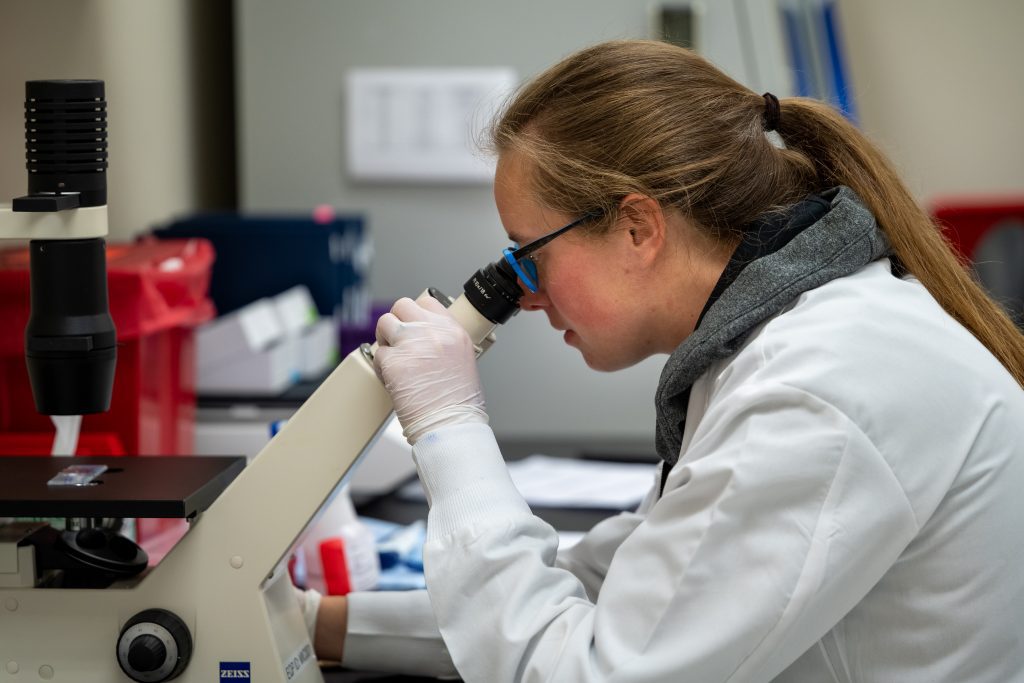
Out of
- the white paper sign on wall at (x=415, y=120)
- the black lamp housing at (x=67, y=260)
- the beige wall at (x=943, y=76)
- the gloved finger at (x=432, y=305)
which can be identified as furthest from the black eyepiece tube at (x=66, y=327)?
the beige wall at (x=943, y=76)

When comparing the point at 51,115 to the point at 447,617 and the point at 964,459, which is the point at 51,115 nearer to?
the point at 447,617

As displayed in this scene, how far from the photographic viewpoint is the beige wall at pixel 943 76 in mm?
3398

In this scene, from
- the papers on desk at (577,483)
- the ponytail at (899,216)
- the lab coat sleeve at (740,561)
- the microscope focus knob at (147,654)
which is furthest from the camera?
the papers on desk at (577,483)

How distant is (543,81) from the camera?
1.14m

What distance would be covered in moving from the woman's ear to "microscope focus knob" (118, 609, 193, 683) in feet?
1.80

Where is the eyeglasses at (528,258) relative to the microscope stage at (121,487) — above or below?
above

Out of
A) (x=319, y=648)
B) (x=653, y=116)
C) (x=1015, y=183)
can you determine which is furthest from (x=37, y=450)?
(x=1015, y=183)

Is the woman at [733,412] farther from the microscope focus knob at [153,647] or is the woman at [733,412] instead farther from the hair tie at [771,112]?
the microscope focus knob at [153,647]

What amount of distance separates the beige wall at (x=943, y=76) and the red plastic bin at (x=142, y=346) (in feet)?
7.67

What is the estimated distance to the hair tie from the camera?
3.80 feet

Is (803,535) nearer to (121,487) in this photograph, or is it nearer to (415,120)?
(121,487)

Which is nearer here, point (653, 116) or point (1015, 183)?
point (653, 116)

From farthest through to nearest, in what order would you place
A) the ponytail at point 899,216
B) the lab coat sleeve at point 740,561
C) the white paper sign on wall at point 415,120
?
the white paper sign on wall at point 415,120 < the ponytail at point 899,216 < the lab coat sleeve at point 740,561

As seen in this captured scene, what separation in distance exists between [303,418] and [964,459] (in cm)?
57
